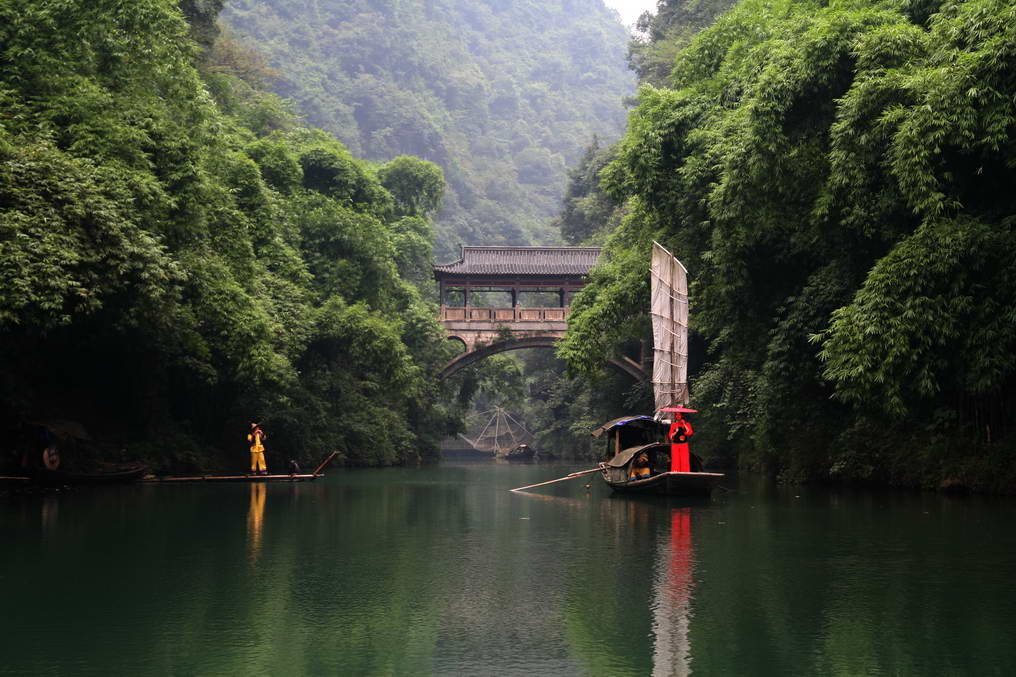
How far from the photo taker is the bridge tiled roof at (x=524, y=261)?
42406 mm

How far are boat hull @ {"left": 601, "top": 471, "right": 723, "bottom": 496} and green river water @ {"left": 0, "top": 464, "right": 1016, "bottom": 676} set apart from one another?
8.55ft

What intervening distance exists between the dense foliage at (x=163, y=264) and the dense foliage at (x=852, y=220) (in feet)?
27.7

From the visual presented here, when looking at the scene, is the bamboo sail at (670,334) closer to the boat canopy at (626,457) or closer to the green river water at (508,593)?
the boat canopy at (626,457)

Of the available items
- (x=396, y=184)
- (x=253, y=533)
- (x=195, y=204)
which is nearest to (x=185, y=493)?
(x=195, y=204)

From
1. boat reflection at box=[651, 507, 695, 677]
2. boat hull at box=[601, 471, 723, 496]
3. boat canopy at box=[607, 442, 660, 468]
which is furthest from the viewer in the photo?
boat canopy at box=[607, 442, 660, 468]

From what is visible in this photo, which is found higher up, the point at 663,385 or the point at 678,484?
the point at 663,385

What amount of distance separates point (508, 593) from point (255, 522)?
5.73m

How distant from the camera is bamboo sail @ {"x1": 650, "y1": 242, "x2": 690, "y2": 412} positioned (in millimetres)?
18516

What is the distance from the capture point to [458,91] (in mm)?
97625

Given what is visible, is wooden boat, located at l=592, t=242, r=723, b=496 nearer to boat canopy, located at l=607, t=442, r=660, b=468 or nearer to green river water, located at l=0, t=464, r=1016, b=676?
boat canopy, located at l=607, t=442, r=660, b=468

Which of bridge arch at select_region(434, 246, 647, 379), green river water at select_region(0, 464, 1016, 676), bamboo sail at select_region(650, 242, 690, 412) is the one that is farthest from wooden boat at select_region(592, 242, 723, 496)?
bridge arch at select_region(434, 246, 647, 379)

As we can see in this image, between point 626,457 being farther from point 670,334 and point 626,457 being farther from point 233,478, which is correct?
point 233,478

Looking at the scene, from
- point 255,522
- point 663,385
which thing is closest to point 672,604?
point 255,522

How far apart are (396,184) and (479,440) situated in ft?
73.0
